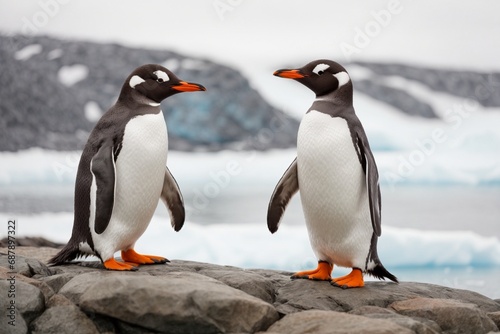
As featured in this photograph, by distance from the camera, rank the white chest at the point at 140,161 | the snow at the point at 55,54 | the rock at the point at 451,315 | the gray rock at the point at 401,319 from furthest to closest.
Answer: the snow at the point at 55,54
the white chest at the point at 140,161
the rock at the point at 451,315
the gray rock at the point at 401,319

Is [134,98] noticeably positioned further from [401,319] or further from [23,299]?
[401,319]

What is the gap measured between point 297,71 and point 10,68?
7.66 m

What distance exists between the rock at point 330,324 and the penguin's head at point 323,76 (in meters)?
0.96

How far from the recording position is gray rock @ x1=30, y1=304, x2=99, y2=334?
241 cm

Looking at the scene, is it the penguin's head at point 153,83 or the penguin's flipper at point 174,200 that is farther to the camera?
the penguin's flipper at point 174,200

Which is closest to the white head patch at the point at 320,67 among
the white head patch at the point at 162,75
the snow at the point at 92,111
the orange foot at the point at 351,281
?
the white head patch at the point at 162,75

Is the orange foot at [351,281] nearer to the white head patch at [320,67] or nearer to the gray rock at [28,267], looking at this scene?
the white head patch at [320,67]

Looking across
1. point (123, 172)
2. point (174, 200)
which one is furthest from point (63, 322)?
point (174, 200)

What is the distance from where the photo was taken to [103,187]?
108 inches

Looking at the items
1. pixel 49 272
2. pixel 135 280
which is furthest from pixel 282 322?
Result: pixel 49 272

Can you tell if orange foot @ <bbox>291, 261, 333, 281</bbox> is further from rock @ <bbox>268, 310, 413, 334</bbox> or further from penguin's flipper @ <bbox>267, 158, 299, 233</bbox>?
rock @ <bbox>268, 310, 413, 334</bbox>

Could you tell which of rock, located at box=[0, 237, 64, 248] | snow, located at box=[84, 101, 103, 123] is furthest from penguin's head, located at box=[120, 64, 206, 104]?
snow, located at box=[84, 101, 103, 123]

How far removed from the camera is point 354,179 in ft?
9.20

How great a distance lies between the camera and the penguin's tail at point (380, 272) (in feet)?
9.65
